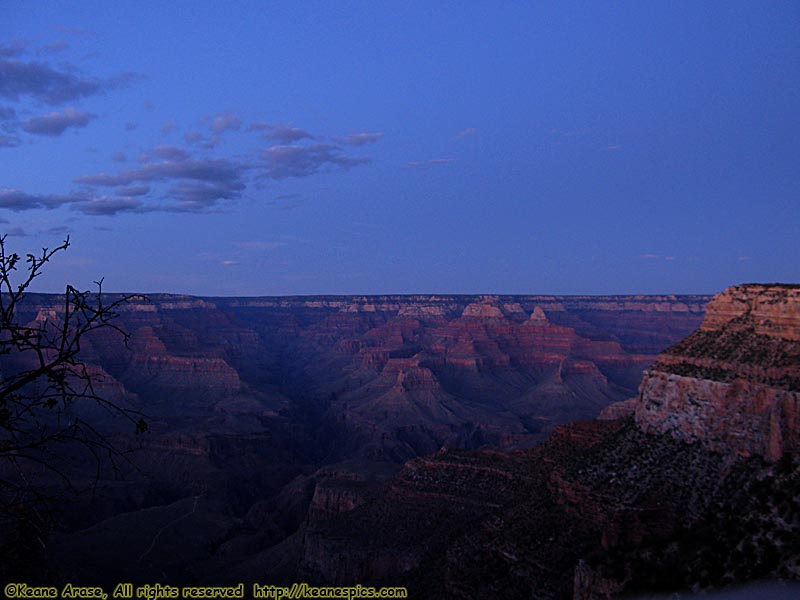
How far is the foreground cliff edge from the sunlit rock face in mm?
63

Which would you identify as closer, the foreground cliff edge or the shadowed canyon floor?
the foreground cliff edge

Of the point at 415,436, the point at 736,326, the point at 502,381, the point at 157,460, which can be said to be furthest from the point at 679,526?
the point at 502,381

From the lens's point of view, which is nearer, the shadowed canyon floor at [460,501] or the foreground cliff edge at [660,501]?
the foreground cliff edge at [660,501]

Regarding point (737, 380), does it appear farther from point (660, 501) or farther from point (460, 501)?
point (460, 501)

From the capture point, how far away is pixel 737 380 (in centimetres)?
2888

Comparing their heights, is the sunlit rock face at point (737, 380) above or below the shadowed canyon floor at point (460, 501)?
above

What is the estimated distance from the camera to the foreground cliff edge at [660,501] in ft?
73.9

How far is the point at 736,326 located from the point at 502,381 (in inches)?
5765

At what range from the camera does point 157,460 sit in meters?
103

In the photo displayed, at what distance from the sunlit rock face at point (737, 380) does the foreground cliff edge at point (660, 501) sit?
63mm

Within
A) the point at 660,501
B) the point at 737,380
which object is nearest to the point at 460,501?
the point at 660,501

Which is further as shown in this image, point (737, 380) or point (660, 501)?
point (737, 380)

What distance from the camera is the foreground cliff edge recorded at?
22.5m

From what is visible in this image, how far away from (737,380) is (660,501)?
6.68m
